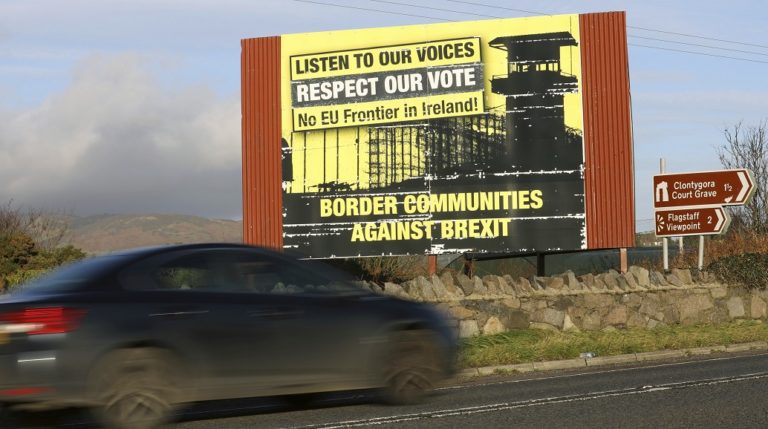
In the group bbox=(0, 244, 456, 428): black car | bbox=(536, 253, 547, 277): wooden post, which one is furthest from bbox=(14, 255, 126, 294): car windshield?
bbox=(536, 253, 547, 277): wooden post

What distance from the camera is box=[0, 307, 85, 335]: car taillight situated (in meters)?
8.79

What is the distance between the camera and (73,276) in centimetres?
956

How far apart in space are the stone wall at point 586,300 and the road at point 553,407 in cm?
675

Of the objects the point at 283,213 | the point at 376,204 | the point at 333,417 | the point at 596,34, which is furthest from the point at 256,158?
the point at 333,417

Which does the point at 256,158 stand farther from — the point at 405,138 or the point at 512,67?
the point at 512,67

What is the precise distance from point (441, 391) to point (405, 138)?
12.8 m

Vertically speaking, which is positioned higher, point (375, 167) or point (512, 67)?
point (512, 67)

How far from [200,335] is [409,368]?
2.19 m

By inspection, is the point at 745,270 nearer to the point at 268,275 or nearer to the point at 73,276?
the point at 268,275

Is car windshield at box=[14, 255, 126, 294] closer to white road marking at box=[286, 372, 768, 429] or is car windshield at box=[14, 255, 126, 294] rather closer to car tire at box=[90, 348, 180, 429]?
car tire at box=[90, 348, 180, 429]

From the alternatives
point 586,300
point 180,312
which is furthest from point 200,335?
point 586,300

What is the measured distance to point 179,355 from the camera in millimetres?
9484

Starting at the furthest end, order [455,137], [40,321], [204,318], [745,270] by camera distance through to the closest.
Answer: [455,137]
[745,270]
[204,318]
[40,321]

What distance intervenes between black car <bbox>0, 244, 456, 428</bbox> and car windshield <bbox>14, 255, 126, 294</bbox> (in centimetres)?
2
